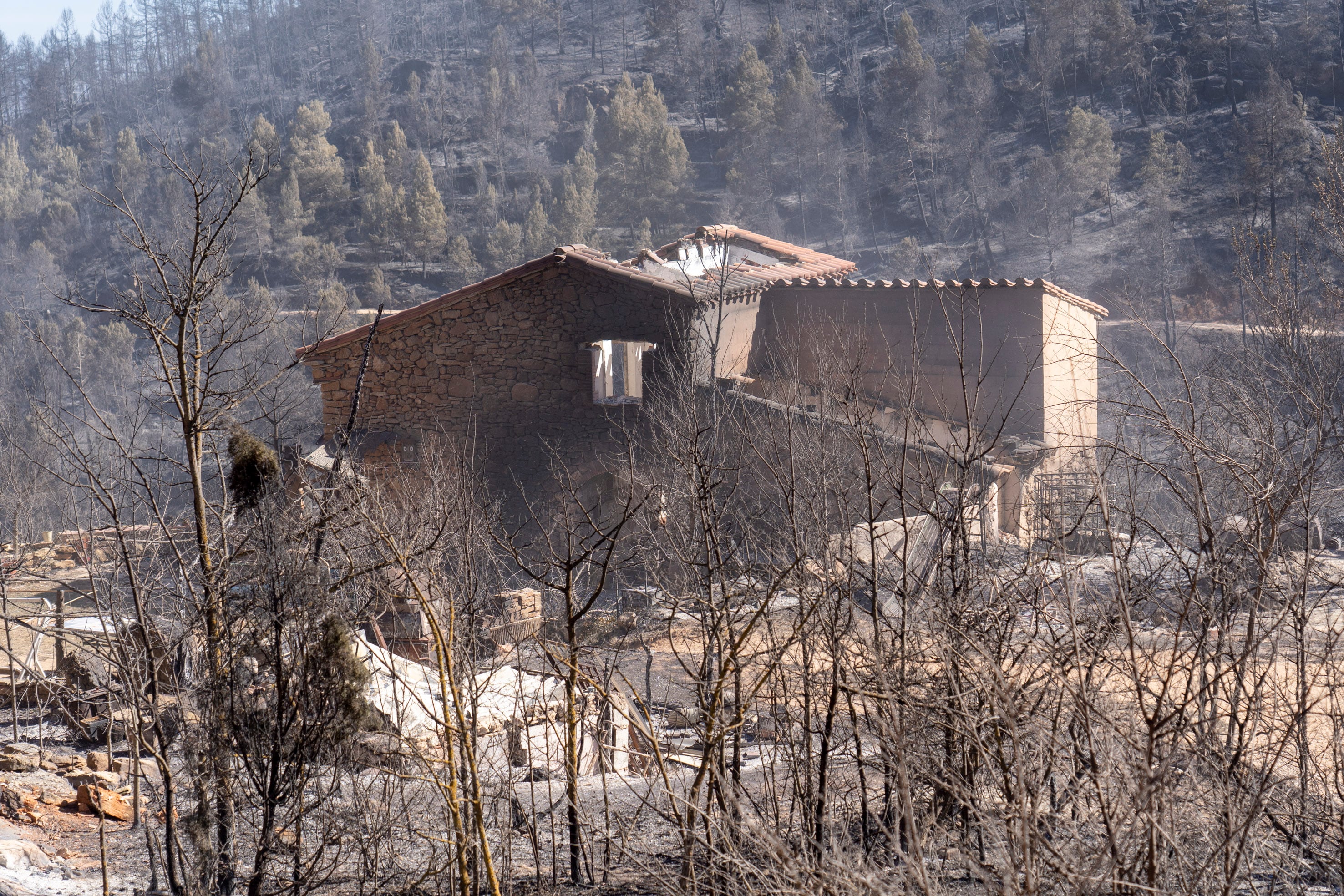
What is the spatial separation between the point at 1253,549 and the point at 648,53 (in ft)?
211

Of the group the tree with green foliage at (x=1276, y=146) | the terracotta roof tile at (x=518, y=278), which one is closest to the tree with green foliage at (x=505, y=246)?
the terracotta roof tile at (x=518, y=278)

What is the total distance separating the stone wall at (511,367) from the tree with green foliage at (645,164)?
25.7 meters

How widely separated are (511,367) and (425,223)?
28451 millimetres

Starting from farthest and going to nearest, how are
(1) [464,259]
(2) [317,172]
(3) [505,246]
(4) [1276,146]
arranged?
(2) [317,172] < (1) [464,259] < (3) [505,246] < (4) [1276,146]

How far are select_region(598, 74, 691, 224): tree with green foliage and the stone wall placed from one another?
84.2 feet

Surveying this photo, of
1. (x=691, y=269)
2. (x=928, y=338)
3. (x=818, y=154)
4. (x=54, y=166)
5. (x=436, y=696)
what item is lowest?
(x=436, y=696)

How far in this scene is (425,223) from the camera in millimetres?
42344

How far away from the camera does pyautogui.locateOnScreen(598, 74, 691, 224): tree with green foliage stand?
4100cm

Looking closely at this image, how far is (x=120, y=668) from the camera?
4953 mm

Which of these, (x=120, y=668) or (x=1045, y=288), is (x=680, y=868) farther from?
(x=1045, y=288)

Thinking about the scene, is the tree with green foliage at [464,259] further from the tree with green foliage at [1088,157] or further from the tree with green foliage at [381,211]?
the tree with green foliage at [1088,157]

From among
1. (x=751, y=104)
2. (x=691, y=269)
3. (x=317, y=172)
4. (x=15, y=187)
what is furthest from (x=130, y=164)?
(x=691, y=269)

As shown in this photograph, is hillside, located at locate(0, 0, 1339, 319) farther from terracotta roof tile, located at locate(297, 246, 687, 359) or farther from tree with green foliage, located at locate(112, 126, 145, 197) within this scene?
terracotta roof tile, located at locate(297, 246, 687, 359)

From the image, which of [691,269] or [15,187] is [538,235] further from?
[15,187]
